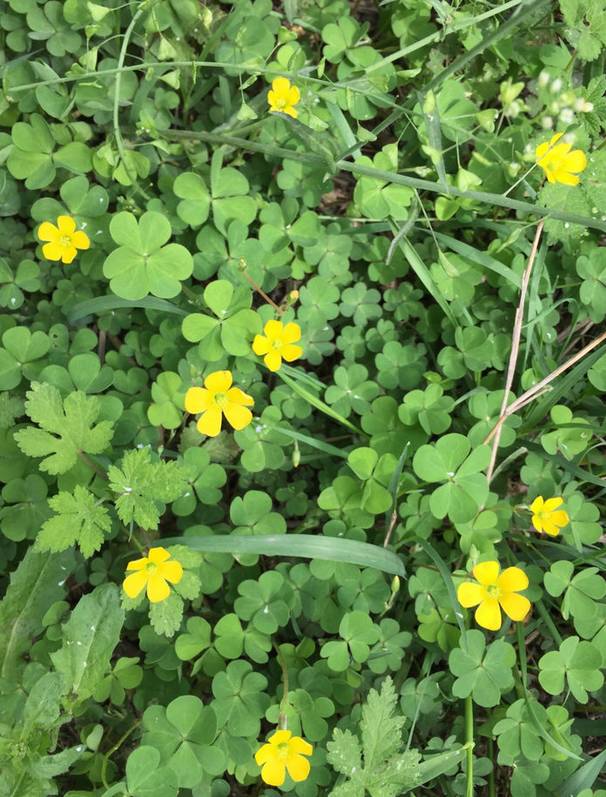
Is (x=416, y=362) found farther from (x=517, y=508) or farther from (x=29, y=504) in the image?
(x=29, y=504)

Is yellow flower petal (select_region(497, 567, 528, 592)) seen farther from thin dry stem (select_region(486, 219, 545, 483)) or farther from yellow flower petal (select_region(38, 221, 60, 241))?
yellow flower petal (select_region(38, 221, 60, 241))

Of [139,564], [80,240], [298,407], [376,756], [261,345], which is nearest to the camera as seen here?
[139,564]

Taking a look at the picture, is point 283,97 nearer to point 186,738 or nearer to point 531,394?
point 531,394

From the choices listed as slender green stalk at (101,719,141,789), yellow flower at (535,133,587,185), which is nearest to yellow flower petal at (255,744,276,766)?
slender green stalk at (101,719,141,789)

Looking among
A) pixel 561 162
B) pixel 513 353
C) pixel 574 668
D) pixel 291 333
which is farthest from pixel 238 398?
pixel 574 668

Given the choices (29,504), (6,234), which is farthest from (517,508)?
(6,234)

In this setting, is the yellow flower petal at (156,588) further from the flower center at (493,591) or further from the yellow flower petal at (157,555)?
the flower center at (493,591)
